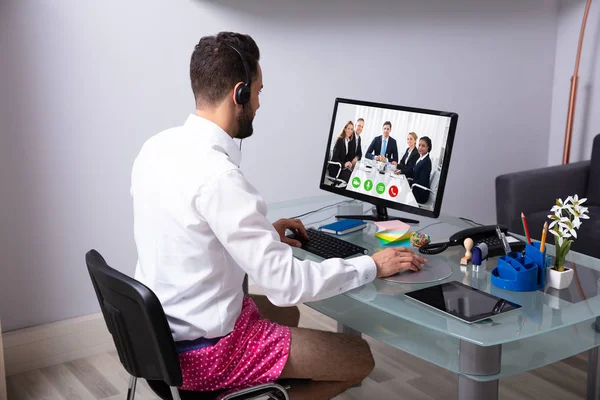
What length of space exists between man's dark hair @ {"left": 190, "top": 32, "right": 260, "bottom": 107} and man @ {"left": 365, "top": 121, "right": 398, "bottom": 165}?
28.4 inches

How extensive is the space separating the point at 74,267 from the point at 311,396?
1595 mm

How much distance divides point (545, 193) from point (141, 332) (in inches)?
103

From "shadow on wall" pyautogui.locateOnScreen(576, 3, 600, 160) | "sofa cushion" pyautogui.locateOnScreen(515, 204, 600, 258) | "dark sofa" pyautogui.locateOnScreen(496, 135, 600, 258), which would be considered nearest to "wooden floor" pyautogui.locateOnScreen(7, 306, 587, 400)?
"sofa cushion" pyautogui.locateOnScreen(515, 204, 600, 258)

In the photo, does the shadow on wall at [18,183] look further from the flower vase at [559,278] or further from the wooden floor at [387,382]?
the flower vase at [559,278]

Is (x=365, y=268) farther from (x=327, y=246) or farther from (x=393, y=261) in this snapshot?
(x=327, y=246)

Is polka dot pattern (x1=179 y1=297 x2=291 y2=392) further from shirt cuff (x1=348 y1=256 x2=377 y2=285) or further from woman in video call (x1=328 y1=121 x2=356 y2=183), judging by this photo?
woman in video call (x1=328 y1=121 x2=356 y2=183)

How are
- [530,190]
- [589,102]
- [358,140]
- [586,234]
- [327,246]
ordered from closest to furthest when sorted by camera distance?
[327,246] → [358,140] → [586,234] → [530,190] → [589,102]

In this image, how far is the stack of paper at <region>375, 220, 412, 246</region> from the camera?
2.28 meters

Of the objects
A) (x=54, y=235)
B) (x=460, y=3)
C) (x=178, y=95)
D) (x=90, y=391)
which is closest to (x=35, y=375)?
(x=90, y=391)

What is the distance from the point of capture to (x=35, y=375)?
2959mm

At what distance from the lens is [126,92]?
306 centimetres

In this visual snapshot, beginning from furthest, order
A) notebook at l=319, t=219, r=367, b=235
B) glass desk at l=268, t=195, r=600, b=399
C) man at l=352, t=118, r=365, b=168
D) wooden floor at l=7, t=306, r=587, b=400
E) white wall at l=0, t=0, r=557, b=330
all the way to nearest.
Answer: white wall at l=0, t=0, r=557, b=330 → wooden floor at l=7, t=306, r=587, b=400 → man at l=352, t=118, r=365, b=168 → notebook at l=319, t=219, r=367, b=235 → glass desk at l=268, t=195, r=600, b=399

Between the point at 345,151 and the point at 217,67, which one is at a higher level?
the point at 217,67

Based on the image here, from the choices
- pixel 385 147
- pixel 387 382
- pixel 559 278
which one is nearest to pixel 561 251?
pixel 559 278
